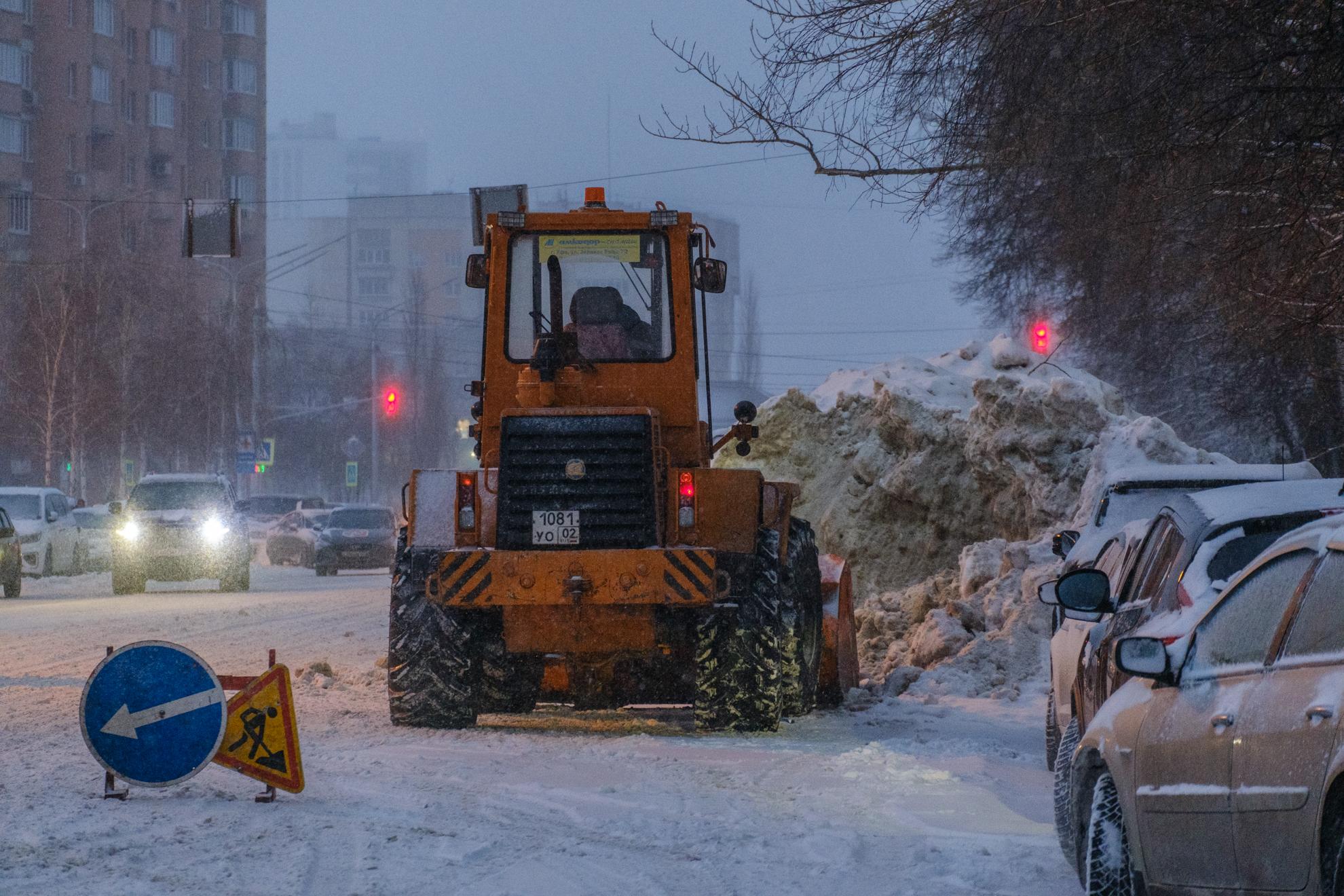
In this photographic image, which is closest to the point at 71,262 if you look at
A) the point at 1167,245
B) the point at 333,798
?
the point at 1167,245

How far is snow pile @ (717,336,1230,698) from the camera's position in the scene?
14867 millimetres

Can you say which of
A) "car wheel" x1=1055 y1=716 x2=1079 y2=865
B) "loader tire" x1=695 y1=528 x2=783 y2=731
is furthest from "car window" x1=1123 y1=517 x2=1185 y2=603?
"loader tire" x1=695 y1=528 x2=783 y2=731

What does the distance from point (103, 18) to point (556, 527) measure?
80762 millimetres

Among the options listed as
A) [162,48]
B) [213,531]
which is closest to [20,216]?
[162,48]

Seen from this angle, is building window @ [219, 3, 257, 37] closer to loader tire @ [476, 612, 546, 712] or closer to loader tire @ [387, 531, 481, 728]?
loader tire @ [476, 612, 546, 712]

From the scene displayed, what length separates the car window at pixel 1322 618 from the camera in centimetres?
432

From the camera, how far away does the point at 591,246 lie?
11.5 m

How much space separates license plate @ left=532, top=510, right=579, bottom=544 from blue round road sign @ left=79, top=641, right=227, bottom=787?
300 centimetres

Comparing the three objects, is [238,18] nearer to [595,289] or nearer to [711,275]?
[595,289]

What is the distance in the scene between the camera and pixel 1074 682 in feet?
25.9

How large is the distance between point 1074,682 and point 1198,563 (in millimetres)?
1576

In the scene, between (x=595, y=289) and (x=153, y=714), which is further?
(x=595, y=289)

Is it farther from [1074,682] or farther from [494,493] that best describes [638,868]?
[494,493]

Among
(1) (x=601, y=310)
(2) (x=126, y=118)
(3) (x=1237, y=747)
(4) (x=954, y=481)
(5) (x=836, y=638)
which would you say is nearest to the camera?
(3) (x=1237, y=747)
